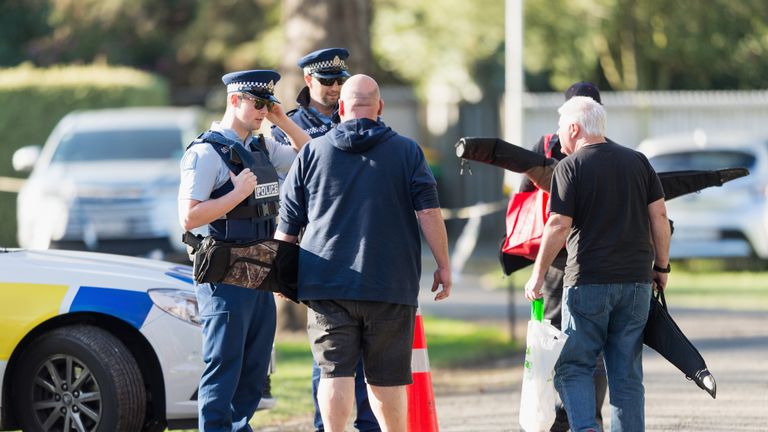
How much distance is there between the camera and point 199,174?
6.31m

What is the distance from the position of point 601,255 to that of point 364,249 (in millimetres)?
1217

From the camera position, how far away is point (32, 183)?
15.6m

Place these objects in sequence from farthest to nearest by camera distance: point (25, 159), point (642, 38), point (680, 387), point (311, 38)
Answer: point (642, 38) < point (25, 159) < point (311, 38) < point (680, 387)

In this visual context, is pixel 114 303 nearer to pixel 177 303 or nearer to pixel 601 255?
pixel 177 303

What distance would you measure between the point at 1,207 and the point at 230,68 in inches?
454

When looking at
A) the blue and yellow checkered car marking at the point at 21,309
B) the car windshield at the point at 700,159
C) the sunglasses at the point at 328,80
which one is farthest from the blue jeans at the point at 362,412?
the car windshield at the point at 700,159

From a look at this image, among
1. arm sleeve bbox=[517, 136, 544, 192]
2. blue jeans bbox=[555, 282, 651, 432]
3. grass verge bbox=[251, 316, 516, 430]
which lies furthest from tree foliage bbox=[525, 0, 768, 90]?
blue jeans bbox=[555, 282, 651, 432]

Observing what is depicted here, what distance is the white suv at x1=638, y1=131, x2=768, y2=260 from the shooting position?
693 inches

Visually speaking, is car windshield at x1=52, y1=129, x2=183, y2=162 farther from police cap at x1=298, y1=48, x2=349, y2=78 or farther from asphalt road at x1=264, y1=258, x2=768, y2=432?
police cap at x1=298, y1=48, x2=349, y2=78

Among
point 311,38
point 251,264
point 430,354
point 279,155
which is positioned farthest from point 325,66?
point 311,38

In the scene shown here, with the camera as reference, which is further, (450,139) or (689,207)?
(450,139)

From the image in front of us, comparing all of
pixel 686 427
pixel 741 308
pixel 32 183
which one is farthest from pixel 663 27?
pixel 686 427

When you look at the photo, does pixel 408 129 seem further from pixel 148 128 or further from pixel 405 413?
pixel 405 413

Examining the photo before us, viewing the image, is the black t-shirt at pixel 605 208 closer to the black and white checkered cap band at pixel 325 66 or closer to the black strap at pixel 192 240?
the black and white checkered cap band at pixel 325 66
